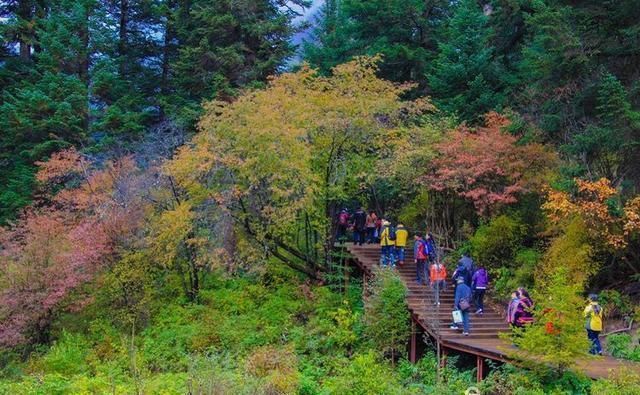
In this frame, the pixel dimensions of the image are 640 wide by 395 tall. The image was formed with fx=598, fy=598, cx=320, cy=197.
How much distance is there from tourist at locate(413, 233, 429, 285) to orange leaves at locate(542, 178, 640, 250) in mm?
3685

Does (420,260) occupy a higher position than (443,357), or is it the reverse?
(420,260)

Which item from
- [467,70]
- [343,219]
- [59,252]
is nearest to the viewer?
[59,252]

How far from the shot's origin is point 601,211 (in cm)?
1366

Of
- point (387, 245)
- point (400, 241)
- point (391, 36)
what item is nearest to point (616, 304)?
point (400, 241)

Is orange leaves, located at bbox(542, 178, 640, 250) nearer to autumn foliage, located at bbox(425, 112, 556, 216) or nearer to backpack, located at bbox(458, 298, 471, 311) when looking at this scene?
autumn foliage, located at bbox(425, 112, 556, 216)

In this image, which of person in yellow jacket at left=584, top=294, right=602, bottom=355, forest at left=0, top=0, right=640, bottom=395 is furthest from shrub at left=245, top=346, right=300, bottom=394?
person in yellow jacket at left=584, top=294, right=602, bottom=355

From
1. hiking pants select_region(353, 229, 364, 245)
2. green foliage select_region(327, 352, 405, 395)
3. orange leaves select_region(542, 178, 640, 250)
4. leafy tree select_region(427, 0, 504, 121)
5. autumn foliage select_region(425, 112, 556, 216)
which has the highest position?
leafy tree select_region(427, 0, 504, 121)

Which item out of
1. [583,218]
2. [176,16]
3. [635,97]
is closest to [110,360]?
[583,218]

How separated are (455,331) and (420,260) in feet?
9.75

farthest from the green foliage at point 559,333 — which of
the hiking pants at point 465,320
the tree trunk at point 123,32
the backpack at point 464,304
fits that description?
the tree trunk at point 123,32

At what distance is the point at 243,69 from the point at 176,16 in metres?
5.28

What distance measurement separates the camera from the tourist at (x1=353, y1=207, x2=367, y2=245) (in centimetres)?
2067

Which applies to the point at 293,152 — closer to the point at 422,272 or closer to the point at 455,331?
the point at 422,272

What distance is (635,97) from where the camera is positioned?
14922 millimetres
